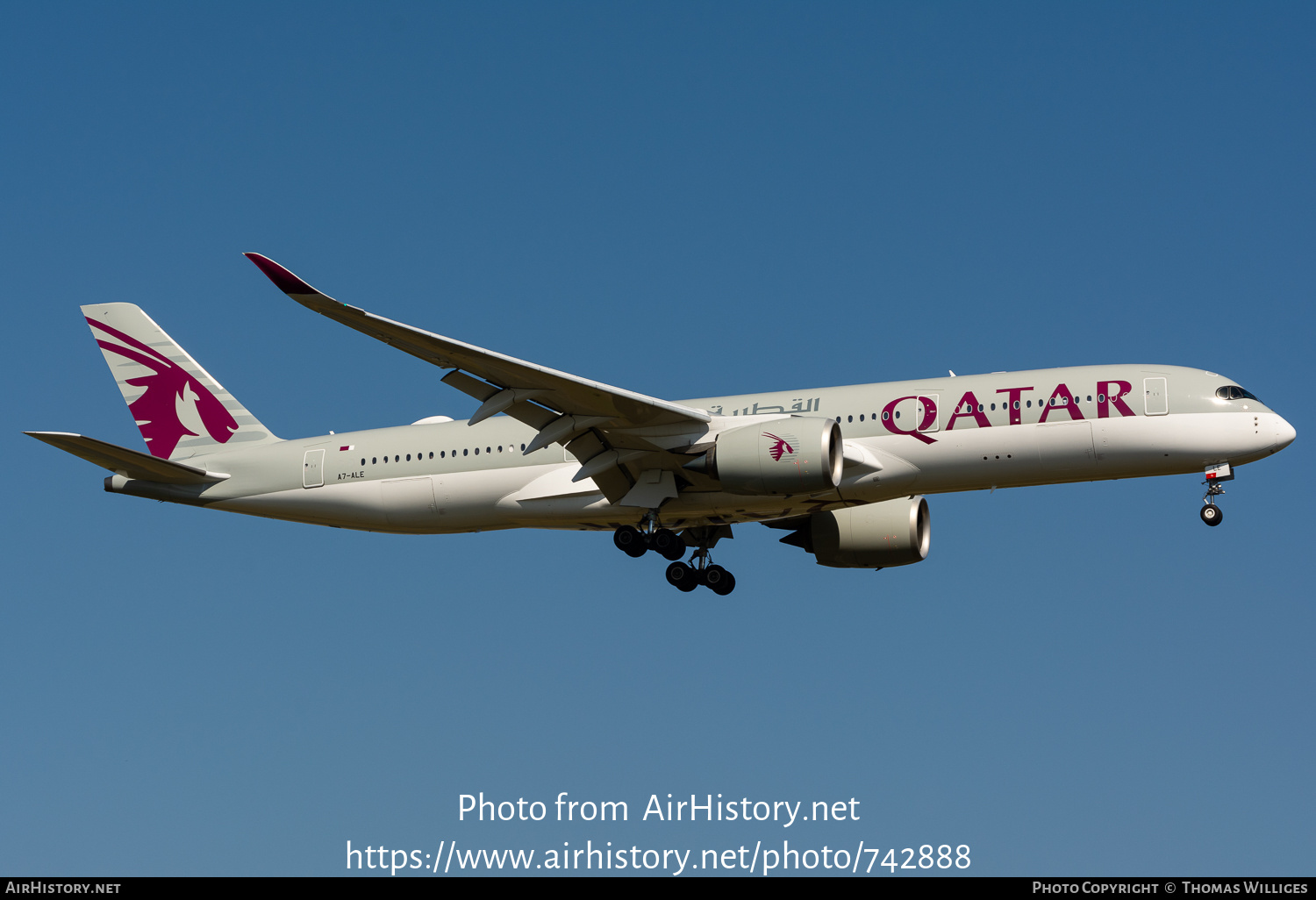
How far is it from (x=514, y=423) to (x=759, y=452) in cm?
691

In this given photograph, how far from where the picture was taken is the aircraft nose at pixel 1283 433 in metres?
30.9

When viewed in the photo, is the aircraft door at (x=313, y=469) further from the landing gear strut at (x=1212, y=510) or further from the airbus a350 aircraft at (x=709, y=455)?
the landing gear strut at (x=1212, y=510)

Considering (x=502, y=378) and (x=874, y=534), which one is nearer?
(x=502, y=378)

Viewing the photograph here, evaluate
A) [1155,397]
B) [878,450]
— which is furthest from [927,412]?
[1155,397]

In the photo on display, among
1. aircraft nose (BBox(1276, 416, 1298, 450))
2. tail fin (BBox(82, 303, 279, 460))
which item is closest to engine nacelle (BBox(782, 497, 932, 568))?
aircraft nose (BBox(1276, 416, 1298, 450))

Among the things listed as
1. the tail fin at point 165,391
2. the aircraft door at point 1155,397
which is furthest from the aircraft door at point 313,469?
the aircraft door at point 1155,397

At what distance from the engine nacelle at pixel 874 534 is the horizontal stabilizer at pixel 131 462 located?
1497 centimetres

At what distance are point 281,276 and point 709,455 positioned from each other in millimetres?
9963

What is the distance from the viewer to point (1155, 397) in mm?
31016

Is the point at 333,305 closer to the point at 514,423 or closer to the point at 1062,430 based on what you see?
the point at 514,423

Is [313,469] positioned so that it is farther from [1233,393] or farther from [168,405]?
[1233,393]

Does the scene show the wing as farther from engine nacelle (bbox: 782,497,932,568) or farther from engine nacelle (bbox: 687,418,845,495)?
engine nacelle (bbox: 782,497,932,568)

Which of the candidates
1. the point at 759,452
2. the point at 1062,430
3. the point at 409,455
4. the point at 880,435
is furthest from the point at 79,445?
the point at 1062,430

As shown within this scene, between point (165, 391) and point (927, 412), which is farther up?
point (165, 391)
